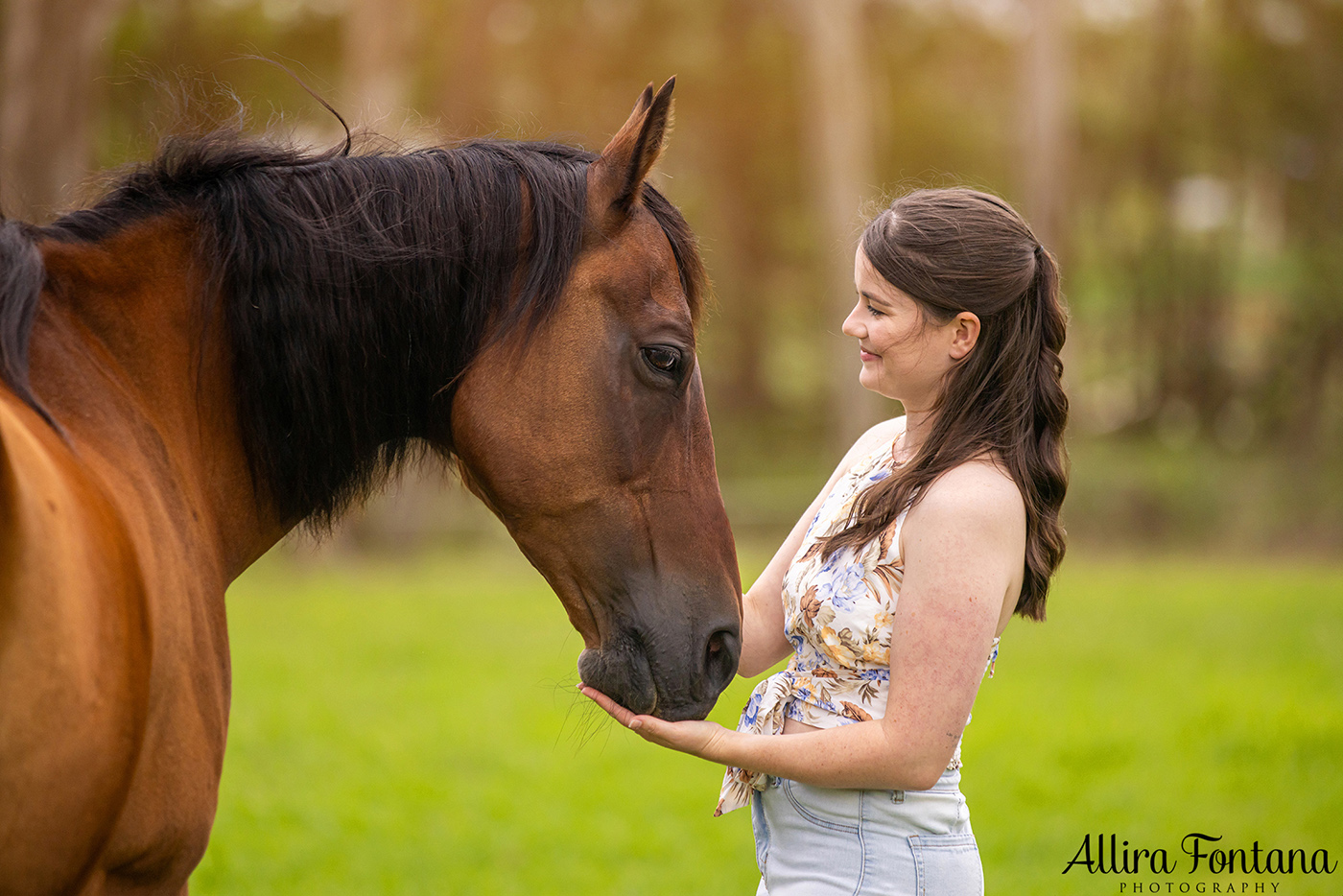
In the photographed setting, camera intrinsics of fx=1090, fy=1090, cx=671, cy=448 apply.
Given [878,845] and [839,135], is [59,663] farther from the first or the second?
[839,135]

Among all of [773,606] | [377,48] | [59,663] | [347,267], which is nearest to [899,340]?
[773,606]

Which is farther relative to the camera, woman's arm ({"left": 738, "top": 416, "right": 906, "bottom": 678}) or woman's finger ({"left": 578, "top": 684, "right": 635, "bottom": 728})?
woman's arm ({"left": 738, "top": 416, "right": 906, "bottom": 678})

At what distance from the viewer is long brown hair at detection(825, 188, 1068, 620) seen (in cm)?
192

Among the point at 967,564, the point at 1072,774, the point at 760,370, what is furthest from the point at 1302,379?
the point at 967,564

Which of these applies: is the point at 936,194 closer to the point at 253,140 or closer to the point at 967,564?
the point at 967,564

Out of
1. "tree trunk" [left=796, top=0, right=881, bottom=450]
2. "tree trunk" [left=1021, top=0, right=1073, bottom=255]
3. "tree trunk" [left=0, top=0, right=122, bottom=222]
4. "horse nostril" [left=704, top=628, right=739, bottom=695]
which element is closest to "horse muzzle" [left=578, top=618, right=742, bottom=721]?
"horse nostril" [left=704, top=628, right=739, bottom=695]

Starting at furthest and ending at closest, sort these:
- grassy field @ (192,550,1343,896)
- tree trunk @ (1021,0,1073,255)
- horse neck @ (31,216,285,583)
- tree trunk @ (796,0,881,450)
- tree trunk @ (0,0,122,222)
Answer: tree trunk @ (1021,0,1073,255), tree trunk @ (796,0,881,450), tree trunk @ (0,0,122,222), grassy field @ (192,550,1343,896), horse neck @ (31,216,285,583)

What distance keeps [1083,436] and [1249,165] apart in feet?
20.9

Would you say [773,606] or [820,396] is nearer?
[773,606]

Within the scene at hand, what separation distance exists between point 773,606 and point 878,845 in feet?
1.88

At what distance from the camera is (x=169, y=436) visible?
71.1 inches

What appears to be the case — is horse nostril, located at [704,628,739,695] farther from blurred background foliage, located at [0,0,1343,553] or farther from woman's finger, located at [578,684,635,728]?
blurred background foliage, located at [0,0,1343,553]

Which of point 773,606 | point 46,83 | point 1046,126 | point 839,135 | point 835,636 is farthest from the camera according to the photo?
point 1046,126

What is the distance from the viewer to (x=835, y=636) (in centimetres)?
191
